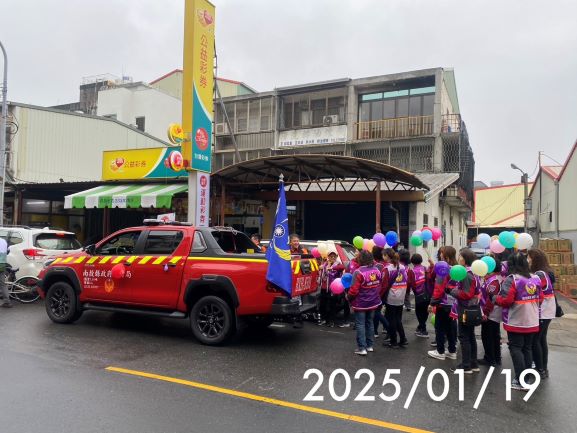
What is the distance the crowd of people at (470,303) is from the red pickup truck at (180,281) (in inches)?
42.6

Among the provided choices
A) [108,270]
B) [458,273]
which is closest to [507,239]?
[458,273]

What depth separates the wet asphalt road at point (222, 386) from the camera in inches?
158

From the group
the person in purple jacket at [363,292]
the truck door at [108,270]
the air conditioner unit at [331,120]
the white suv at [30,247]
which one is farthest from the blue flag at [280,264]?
the air conditioner unit at [331,120]

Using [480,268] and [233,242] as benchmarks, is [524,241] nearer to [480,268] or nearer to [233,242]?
[480,268]

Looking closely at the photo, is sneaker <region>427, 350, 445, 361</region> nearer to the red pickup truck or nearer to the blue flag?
the red pickup truck

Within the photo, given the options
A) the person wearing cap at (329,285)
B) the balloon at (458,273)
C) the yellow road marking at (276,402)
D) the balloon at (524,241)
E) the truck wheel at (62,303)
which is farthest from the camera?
the person wearing cap at (329,285)

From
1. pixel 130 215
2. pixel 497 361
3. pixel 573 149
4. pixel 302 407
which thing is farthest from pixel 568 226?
pixel 130 215

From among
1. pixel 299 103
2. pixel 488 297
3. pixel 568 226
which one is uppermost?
pixel 299 103

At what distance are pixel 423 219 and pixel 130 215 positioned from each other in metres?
13.0

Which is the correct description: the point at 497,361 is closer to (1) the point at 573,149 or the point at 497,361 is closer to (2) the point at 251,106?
(1) the point at 573,149

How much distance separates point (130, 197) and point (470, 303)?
1217 cm

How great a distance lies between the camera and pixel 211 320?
6.62 m

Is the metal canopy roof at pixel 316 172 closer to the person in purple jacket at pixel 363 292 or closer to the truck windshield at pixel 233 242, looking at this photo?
the truck windshield at pixel 233 242

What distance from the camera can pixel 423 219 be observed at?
56.7 ft
